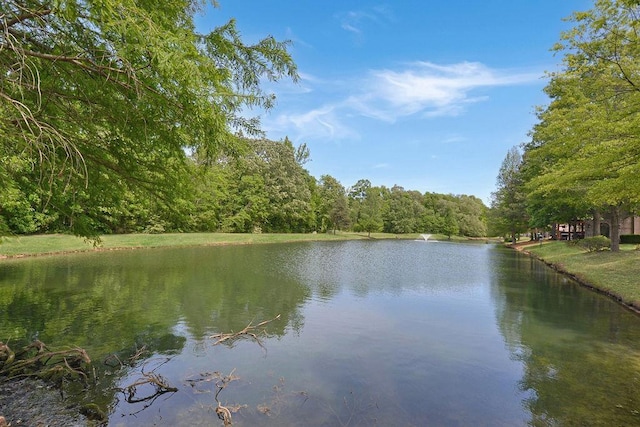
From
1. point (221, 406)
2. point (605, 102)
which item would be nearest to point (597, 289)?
point (605, 102)

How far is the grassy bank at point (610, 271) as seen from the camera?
41.9ft

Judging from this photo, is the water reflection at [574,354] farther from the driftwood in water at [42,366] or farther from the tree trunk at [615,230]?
the tree trunk at [615,230]

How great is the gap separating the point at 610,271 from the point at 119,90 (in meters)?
20.1

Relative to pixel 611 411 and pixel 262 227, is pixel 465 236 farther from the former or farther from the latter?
pixel 611 411

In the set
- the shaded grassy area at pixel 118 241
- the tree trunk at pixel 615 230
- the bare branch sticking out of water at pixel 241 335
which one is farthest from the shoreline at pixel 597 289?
the shaded grassy area at pixel 118 241

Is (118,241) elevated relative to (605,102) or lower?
lower

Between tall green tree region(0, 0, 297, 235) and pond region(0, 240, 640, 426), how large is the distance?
3.24 meters

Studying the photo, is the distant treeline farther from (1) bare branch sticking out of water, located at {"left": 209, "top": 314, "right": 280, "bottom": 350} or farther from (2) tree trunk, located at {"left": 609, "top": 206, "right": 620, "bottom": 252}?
(2) tree trunk, located at {"left": 609, "top": 206, "right": 620, "bottom": 252}

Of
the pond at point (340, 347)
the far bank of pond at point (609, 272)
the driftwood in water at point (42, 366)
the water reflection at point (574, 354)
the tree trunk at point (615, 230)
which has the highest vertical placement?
the tree trunk at point (615, 230)

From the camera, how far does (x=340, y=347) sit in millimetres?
8406

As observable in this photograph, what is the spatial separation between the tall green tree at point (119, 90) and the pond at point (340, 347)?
128 inches

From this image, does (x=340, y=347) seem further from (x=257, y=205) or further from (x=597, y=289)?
(x=257, y=205)

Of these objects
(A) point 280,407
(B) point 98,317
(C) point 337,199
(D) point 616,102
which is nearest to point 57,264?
(B) point 98,317

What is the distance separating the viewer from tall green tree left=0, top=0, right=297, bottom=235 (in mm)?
3375
